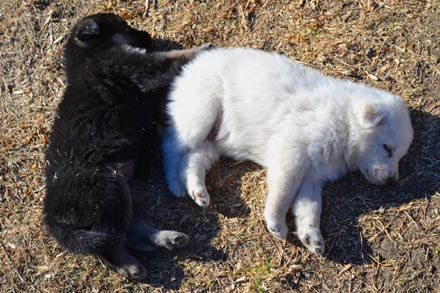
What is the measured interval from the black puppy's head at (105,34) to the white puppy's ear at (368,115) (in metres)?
2.25

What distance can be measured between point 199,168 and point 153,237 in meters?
0.70

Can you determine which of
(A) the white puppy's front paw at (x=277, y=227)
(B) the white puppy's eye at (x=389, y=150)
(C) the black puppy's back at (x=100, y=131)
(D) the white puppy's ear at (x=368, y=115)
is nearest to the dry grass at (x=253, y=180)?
(A) the white puppy's front paw at (x=277, y=227)

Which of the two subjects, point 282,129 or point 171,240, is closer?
point 171,240

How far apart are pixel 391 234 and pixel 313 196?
65 centimetres

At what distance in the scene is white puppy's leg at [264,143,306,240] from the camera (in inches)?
204

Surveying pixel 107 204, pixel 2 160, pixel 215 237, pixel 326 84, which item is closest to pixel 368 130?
pixel 326 84

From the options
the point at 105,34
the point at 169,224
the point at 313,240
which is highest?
the point at 105,34

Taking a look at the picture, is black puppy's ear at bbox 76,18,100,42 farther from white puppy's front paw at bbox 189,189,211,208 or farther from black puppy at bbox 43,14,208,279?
white puppy's front paw at bbox 189,189,211,208

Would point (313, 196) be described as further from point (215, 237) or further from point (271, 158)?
point (215, 237)

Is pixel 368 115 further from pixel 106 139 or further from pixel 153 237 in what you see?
pixel 106 139

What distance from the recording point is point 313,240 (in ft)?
16.8

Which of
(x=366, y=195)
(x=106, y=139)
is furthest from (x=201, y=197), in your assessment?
(x=366, y=195)

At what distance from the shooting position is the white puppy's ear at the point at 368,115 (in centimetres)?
526

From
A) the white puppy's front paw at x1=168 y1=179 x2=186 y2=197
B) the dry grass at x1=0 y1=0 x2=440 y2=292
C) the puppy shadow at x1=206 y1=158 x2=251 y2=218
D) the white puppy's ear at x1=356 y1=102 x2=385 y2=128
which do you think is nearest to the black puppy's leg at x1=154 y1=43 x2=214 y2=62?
the dry grass at x1=0 y1=0 x2=440 y2=292
